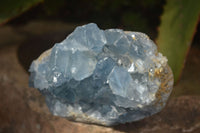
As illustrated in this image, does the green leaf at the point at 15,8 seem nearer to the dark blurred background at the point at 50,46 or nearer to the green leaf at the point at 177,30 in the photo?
the dark blurred background at the point at 50,46

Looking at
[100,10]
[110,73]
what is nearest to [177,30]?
[110,73]

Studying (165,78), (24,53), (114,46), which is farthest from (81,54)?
(24,53)

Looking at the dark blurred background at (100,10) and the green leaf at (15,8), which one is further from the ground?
the green leaf at (15,8)

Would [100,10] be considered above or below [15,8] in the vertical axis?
below

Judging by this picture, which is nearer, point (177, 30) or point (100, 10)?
point (177, 30)

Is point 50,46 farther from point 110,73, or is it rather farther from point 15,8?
point 110,73

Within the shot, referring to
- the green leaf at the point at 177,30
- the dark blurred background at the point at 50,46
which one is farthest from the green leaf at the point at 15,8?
the green leaf at the point at 177,30

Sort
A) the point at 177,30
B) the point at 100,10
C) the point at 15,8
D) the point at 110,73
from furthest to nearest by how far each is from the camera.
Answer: the point at 100,10, the point at 15,8, the point at 177,30, the point at 110,73

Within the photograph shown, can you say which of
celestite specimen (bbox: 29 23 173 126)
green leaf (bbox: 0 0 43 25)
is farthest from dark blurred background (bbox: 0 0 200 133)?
celestite specimen (bbox: 29 23 173 126)
